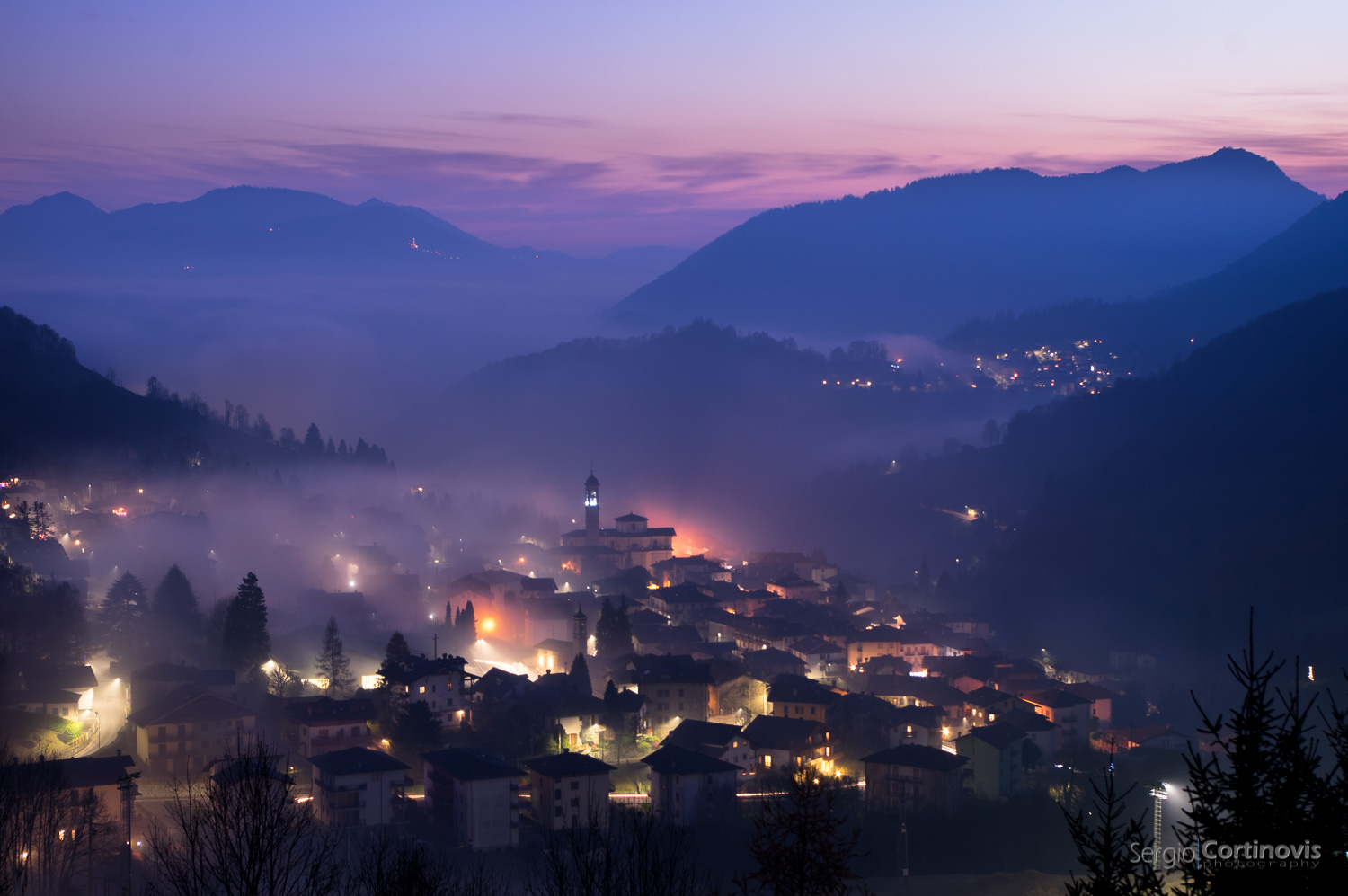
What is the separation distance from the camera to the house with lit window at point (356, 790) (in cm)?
2548

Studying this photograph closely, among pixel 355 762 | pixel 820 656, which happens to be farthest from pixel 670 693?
pixel 355 762

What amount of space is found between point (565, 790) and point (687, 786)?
284 centimetres

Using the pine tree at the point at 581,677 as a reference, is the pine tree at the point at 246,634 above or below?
above

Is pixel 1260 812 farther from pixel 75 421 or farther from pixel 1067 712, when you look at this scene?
pixel 75 421

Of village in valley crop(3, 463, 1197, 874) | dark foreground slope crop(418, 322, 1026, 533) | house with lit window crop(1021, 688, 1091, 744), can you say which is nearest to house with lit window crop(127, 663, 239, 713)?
village in valley crop(3, 463, 1197, 874)

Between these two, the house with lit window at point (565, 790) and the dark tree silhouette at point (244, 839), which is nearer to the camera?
the dark tree silhouette at point (244, 839)

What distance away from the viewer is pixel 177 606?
127 feet

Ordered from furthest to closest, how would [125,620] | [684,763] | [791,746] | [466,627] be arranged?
[466,627]
[125,620]
[791,746]
[684,763]

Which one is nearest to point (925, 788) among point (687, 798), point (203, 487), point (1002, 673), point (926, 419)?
point (687, 798)

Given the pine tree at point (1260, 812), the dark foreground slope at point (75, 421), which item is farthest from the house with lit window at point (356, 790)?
the dark foreground slope at point (75, 421)

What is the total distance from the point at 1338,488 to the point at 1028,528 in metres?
18.3

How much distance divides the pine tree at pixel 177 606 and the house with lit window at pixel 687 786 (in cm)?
1749

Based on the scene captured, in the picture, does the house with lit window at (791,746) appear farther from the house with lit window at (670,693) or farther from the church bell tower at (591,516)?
the church bell tower at (591,516)

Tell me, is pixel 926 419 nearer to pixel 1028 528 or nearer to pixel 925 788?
pixel 1028 528
